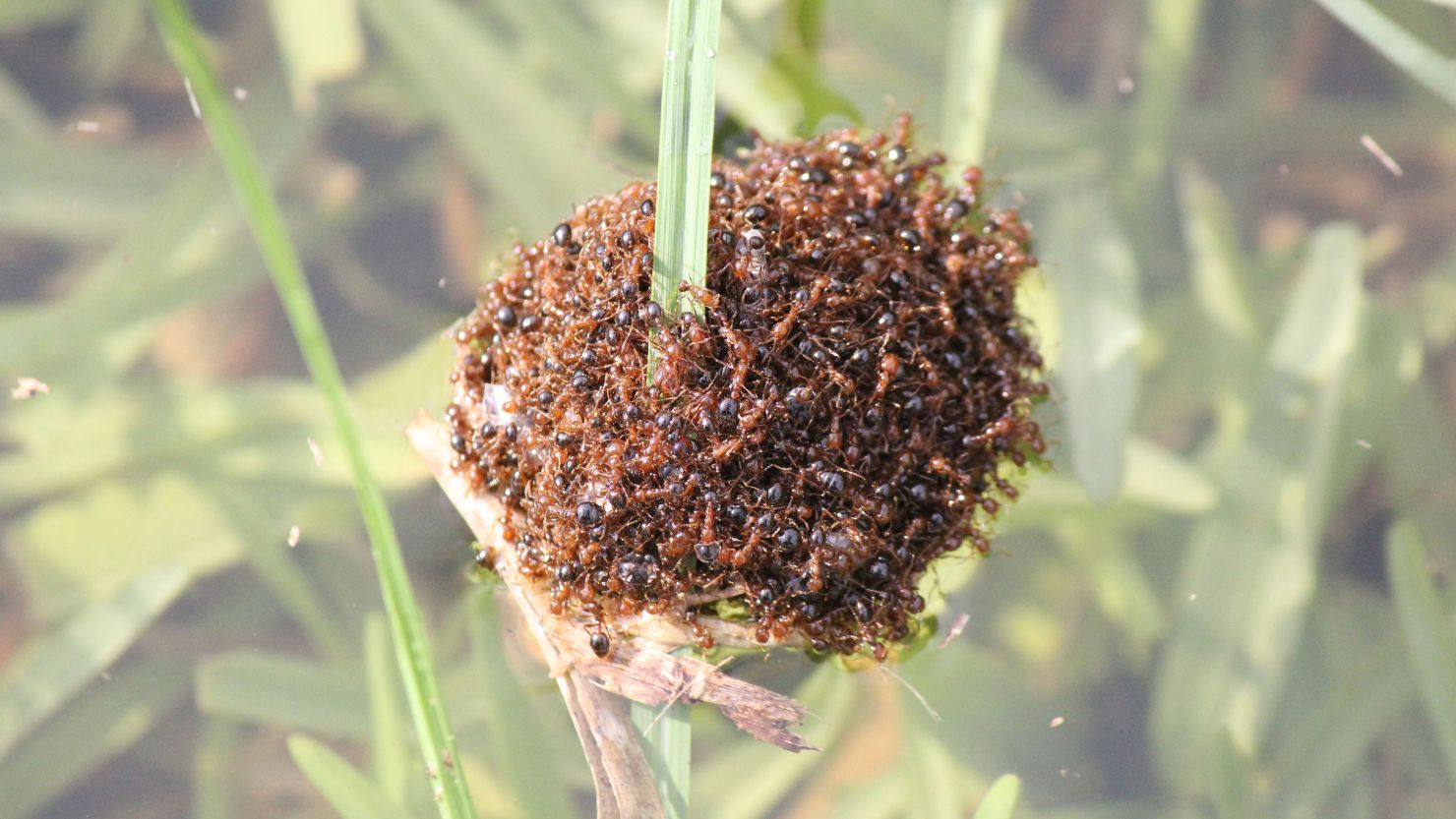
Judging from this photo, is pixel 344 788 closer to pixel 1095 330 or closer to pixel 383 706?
pixel 383 706

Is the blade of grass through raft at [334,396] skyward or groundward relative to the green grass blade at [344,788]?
skyward

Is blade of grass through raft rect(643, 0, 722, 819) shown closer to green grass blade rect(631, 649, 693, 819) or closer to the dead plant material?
the dead plant material

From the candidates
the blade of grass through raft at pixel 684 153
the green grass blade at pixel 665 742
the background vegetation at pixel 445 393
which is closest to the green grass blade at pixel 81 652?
the background vegetation at pixel 445 393

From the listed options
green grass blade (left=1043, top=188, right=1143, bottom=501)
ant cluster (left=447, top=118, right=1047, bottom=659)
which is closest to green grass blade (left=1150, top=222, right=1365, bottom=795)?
green grass blade (left=1043, top=188, right=1143, bottom=501)

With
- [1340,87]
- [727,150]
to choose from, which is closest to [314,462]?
[727,150]

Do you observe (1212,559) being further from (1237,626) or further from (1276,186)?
(1276,186)

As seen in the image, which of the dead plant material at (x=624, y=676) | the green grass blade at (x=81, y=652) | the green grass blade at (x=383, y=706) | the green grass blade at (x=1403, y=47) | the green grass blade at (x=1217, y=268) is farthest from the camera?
the green grass blade at (x=1217, y=268)

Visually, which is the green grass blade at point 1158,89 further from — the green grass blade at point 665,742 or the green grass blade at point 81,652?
the green grass blade at point 81,652
